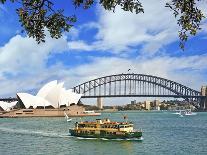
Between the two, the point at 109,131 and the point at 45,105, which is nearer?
the point at 109,131

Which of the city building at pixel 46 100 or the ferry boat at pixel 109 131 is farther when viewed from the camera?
the city building at pixel 46 100

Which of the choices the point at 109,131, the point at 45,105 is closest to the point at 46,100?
the point at 45,105

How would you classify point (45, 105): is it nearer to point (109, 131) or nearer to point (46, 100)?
point (46, 100)

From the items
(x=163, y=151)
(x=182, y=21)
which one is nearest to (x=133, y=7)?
(x=182, y=21)

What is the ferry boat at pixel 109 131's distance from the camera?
54.2m

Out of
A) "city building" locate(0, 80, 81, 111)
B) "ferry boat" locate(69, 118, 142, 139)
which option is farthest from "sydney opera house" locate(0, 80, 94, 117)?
"ferry boat" locate(69, 118, 142, 139)

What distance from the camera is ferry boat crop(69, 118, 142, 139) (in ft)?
178

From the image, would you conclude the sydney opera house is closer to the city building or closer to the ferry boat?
the city building

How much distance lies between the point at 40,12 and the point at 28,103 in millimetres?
156417

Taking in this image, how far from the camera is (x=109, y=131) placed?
55.6 metres

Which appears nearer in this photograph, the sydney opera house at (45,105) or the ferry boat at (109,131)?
the ferry boat at (109,131)

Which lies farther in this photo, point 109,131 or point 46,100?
point 46,100

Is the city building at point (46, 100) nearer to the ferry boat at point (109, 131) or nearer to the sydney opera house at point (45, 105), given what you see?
the sydney opera house at point (45, 105)

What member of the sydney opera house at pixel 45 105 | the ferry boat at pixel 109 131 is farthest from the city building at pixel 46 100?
the ferry boat at pixel 109 131
